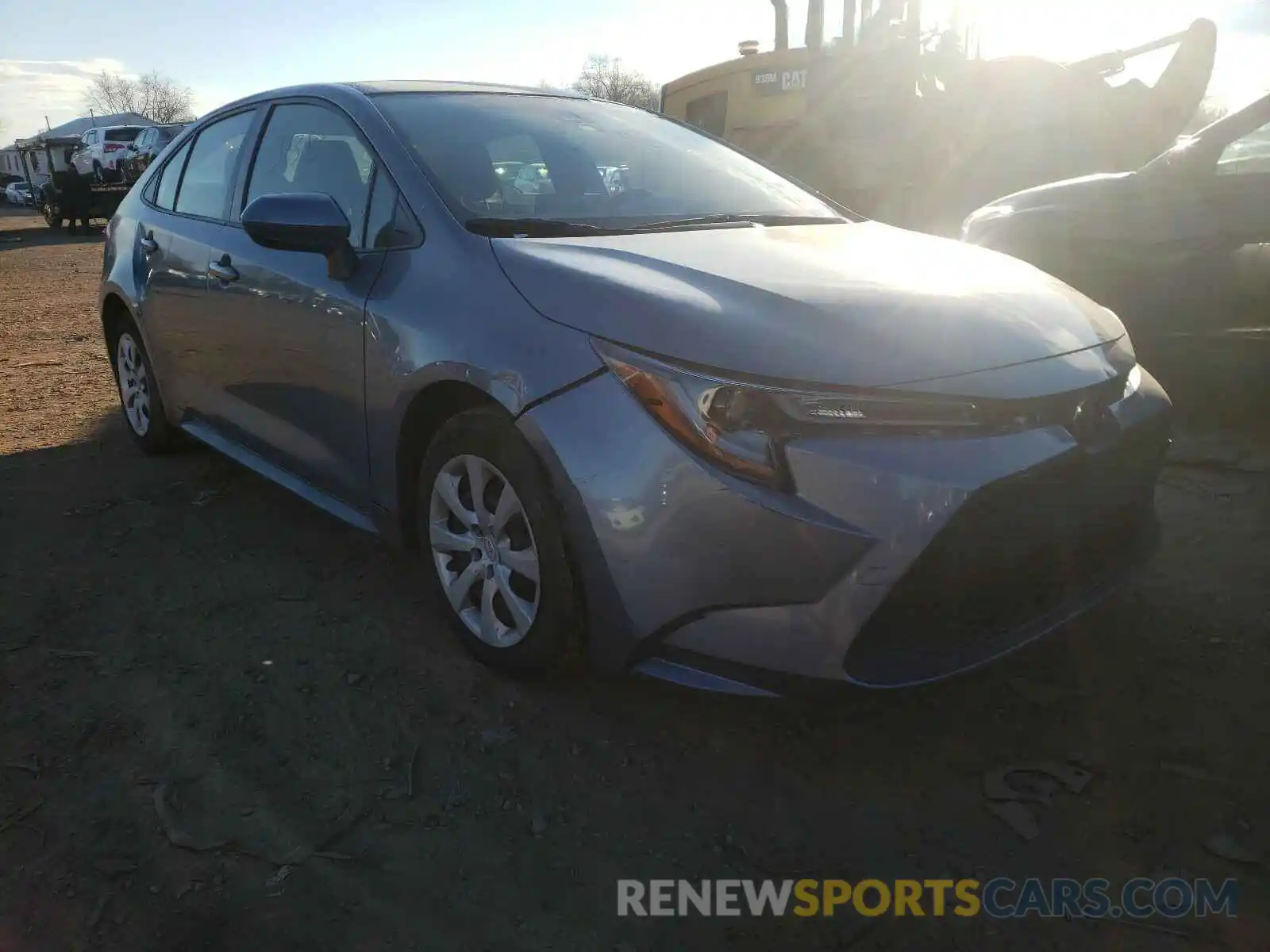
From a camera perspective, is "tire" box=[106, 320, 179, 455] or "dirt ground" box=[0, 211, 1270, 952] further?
"tire" box=[106, 320, 179, 455]

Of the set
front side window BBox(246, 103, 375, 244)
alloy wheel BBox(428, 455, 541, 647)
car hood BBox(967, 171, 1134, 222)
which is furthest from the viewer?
car hood BBox(967, 171, 1134, 222)

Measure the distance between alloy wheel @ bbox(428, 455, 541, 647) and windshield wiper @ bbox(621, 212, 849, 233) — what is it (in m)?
0.85

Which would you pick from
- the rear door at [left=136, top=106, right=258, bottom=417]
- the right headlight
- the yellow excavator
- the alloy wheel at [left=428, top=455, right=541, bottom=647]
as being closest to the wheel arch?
the alloy wheel at [left=428, top=455, right=541, bottom=647]

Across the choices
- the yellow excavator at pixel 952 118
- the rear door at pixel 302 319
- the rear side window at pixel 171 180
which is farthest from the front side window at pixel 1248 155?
the rear side window at pixel 171 180

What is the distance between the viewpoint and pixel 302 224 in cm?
272

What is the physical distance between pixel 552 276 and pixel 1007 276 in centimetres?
127

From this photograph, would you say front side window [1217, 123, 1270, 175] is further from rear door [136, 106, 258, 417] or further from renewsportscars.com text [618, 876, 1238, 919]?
rear door [136, 106, 258, 417]

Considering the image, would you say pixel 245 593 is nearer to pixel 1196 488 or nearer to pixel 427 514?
pixel 427 514

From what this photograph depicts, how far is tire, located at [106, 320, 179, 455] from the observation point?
4.46 meters

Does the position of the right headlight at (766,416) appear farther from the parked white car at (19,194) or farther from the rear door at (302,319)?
the parked white car at (19,194)

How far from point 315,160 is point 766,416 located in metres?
2.04

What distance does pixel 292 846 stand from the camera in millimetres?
2084

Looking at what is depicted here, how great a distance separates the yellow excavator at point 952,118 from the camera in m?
8.38

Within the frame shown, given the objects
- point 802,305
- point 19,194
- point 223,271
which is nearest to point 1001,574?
point 802,305
